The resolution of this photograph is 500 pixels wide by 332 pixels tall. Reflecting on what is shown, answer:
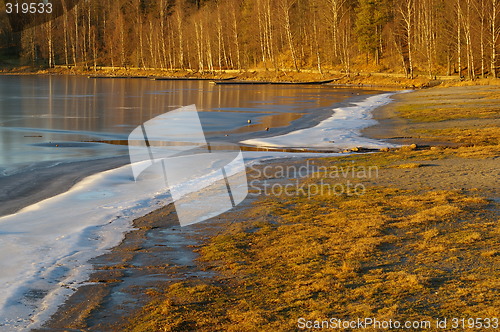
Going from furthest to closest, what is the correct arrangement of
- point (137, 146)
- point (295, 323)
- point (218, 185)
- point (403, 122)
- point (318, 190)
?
point (403, 122)
point (137, 146)
point (218, 185)
point (318, 190)
point (295, 323)

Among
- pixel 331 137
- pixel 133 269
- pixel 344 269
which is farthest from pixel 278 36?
pixel 344 269

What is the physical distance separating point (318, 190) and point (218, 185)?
2.29 meters

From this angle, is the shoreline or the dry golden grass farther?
the shoreline

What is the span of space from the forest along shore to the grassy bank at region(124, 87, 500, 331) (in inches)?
0.7

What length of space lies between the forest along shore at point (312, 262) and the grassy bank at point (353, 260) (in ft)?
0.06

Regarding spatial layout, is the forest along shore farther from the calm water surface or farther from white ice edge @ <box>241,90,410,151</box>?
the calm water surface

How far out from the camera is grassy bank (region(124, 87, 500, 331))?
18.9ft

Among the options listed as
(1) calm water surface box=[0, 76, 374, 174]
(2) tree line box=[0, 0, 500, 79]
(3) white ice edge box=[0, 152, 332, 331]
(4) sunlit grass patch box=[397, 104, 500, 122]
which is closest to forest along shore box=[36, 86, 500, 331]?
(3) white ice edge box=[0, 152, 332, 331]

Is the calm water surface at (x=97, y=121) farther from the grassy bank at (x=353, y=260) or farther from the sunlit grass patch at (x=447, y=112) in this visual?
the grassy bank at (x=353, y=260)

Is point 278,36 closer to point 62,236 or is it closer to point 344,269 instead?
point 62,236

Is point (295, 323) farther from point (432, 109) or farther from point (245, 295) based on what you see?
point (432, 109)

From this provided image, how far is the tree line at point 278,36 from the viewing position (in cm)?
5825

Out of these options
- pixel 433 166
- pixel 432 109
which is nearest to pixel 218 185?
pixel 433 166

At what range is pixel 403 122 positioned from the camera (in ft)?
79.7
